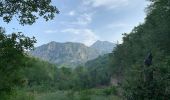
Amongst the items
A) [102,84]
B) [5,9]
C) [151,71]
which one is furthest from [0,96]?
[102,84]

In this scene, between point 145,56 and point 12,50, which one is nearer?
point 12,50

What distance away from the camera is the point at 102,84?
162 m

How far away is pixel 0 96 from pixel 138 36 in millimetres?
71563

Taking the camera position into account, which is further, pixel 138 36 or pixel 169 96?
pixel 138 36

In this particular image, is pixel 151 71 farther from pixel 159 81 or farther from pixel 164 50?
pixel 164 50

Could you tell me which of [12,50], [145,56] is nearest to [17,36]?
[12,50]

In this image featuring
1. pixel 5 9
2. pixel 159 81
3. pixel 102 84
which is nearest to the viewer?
pixel 5 9

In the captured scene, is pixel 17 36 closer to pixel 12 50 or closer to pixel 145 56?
pixel 12 50

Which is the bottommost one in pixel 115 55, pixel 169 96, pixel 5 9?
pixel 169 96

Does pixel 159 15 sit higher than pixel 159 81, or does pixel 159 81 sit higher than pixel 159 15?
pixel 159 15

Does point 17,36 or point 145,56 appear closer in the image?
point 17,36

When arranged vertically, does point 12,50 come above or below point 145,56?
below

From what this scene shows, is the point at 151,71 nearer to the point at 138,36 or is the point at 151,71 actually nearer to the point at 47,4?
the point at 47,4

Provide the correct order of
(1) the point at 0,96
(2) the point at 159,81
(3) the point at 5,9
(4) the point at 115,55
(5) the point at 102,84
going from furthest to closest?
(5) the point at 102,84
(4) the point at 115,55
(1) the point at 0,96
(2) the point at 159,81
(3) the point at 5,9
